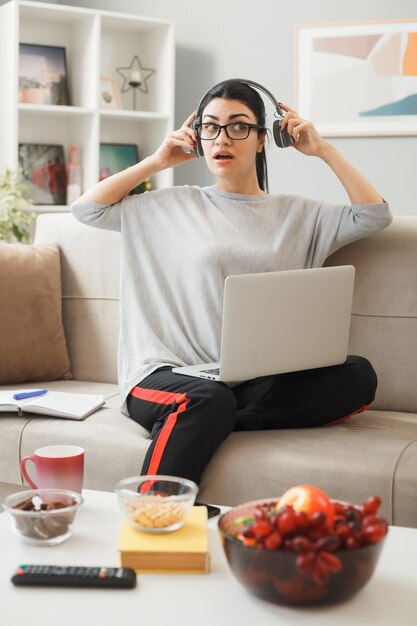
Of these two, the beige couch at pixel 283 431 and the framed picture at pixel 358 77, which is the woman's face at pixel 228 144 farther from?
the framed picture at pixel 358 77

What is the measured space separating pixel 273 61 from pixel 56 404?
306 cm

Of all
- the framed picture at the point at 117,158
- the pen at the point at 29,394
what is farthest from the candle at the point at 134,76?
the pen at the point at 29,394

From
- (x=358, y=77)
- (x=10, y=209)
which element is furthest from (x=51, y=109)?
(x=358, y=77)

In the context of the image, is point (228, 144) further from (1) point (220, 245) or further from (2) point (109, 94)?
(2) point (109, 94)

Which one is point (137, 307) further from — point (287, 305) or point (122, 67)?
point (122, 67)

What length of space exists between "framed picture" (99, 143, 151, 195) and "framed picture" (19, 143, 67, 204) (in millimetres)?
225

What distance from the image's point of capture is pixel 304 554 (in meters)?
0.98

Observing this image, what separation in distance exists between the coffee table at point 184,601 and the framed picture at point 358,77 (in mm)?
3566

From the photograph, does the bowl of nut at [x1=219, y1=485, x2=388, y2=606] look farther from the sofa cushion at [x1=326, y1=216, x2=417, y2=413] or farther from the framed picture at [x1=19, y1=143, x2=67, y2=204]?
the framed picture at [x1=19, y1=143, x2=67, y2=204]

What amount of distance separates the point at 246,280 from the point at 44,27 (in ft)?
10.6

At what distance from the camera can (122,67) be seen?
4.86m

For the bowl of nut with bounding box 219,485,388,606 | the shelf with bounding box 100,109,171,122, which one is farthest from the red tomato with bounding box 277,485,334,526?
the shelf with bounding box 100,109,171,122

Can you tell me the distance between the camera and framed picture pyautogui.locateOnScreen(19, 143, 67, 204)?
449 cm

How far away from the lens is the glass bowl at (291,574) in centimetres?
99
